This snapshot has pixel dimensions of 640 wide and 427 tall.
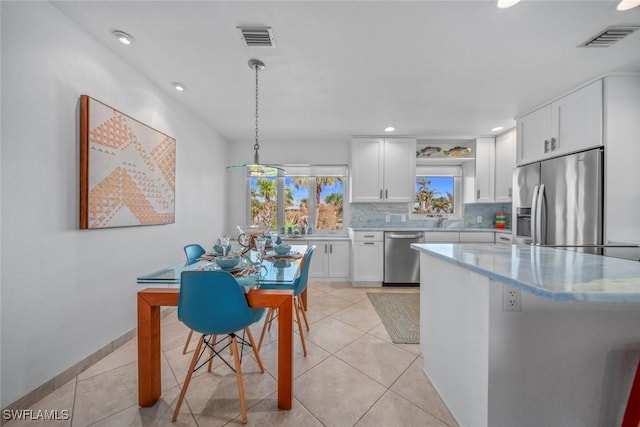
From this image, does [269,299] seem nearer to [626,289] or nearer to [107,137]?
[626,289]

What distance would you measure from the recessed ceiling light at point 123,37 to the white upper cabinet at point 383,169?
3.06 meters

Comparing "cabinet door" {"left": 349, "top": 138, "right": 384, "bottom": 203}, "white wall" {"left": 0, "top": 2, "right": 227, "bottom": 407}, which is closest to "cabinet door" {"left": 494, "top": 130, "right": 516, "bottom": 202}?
"cabinet door" {"left": 349, "top": 138, "right": 384, "bottom": 203}

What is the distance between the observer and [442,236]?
3.82m

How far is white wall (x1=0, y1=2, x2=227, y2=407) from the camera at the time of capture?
53.7 inches

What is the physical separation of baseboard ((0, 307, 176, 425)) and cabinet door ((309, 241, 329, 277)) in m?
2.51

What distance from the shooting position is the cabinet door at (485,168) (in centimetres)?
399

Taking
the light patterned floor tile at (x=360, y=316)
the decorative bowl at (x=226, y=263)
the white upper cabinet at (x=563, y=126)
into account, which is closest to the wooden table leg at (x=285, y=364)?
the decorative bowl at (x=226, y=263)

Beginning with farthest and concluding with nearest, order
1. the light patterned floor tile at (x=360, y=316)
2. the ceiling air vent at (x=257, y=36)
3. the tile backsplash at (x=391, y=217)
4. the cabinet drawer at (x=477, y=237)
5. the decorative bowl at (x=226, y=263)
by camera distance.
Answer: the tile backsplash at (x=391, y=217) → the cabinet drawer at (x=477, y=237) → the light patterned floor tile at (x=360, y=316) → the ceiling air vent at (x=257, y=36) → the decorative bowl at (x=226, y=263)

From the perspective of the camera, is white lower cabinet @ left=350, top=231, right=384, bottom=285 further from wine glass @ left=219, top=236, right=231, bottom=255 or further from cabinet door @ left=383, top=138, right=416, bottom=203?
wine glass @ left=219, top=236, right=231, bottom=255

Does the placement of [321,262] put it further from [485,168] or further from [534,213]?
[485,168]

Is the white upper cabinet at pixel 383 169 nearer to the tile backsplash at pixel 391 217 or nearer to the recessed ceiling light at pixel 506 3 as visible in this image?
the tile backsplash at pixel 391 217

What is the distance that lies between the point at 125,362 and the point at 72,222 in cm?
115

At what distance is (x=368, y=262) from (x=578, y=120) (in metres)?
2.92

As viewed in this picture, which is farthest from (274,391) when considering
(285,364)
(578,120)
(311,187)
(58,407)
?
(578,120)
